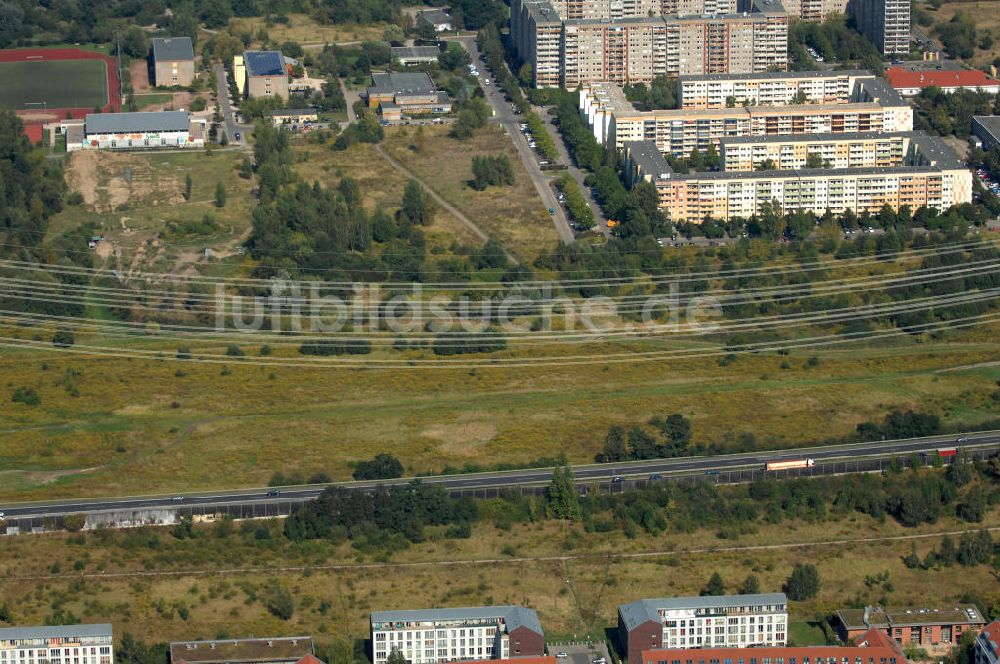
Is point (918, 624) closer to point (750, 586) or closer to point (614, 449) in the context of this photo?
point (750, 586)

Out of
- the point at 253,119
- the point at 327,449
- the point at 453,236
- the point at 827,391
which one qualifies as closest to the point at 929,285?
the point at 827,391

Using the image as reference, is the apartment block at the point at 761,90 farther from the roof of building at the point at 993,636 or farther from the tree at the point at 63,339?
the roof of building at the point at 993,636

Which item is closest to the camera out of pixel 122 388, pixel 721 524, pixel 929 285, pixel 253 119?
pixel 721 524

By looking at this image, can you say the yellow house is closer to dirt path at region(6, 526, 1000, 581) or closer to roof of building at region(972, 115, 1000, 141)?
roof of building at region(972, 115, 1000, 141)

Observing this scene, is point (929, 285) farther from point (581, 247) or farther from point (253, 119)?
point (253, 119)

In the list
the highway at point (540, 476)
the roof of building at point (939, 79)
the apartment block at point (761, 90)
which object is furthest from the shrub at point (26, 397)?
the roof of building at point (939, 79)

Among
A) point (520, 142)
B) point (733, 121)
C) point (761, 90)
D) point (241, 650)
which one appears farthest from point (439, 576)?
point (761, 90)
